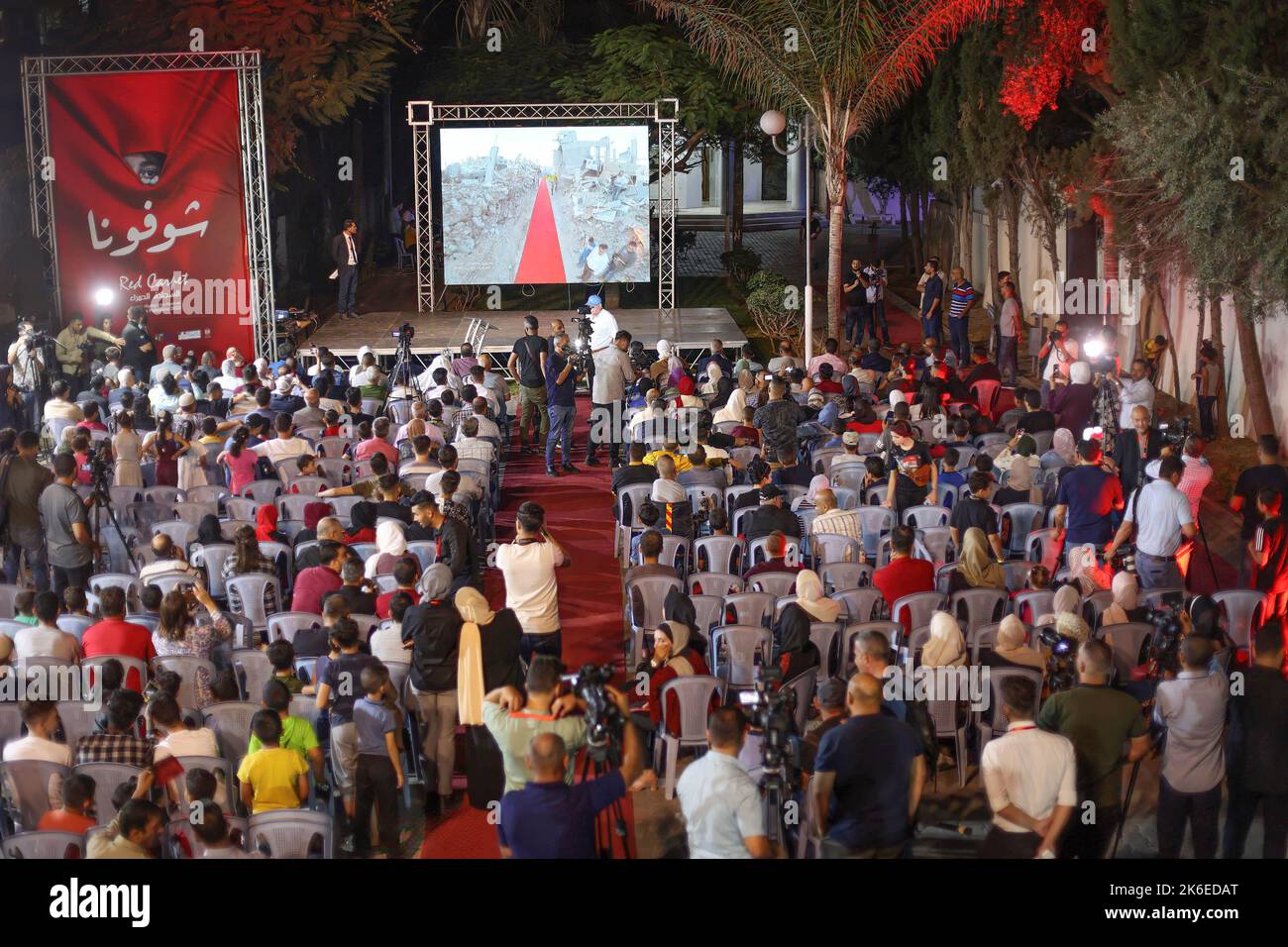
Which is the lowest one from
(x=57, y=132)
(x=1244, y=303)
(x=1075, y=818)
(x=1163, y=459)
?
(x=1075, y=818)

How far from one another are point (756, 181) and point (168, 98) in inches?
1160

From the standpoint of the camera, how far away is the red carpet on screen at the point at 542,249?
926 inches

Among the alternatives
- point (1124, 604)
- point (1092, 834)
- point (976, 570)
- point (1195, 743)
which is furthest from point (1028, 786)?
point (976, 570)

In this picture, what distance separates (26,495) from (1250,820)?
875cm

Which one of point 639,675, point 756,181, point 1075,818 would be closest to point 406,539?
point 639,675

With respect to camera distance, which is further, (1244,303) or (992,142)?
(992,142)

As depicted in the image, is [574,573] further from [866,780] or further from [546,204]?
[546,204]

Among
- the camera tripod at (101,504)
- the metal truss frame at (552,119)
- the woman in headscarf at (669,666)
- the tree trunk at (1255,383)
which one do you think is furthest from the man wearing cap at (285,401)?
the tree trunk at (1255,383)

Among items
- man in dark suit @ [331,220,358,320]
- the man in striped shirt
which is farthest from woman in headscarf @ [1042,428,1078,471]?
man in dark suit @ [331,220,358,320]

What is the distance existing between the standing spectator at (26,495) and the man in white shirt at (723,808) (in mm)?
7184

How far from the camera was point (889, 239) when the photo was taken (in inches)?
1558

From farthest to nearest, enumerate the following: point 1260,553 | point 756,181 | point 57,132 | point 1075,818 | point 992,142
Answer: point 756,181 → point 992,142 → point 57,132 → point 1260,553 → point 1075,818

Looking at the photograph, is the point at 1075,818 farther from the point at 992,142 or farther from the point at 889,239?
the point at 889,239

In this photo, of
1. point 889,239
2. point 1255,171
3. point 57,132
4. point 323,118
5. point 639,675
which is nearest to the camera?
point 639,675
